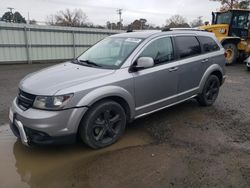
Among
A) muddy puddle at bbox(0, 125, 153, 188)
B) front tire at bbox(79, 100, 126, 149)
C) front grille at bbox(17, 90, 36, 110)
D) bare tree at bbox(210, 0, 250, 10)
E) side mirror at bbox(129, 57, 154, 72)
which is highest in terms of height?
bare tree at bbox(210, 0, 250, 10)

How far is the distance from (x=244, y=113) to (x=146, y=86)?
2.64m

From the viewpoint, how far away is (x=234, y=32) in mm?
13125

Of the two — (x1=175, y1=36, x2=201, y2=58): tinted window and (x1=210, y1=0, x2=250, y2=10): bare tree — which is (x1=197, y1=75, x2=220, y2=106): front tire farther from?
(x1=210, y1=0, x2=250, y2=10): bare tree

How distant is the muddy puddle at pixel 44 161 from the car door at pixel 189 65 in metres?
1.34

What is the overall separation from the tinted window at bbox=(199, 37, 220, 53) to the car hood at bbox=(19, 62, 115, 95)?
259 cm

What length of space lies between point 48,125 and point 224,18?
1341cm

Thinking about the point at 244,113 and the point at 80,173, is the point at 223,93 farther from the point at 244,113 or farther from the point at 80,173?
the point at 80,173

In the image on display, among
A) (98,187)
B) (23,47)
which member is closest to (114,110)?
(98,187)

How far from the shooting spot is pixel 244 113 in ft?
16.7

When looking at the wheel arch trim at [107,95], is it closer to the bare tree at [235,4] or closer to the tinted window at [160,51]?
the tinted window at [160,51]

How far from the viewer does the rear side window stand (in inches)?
201

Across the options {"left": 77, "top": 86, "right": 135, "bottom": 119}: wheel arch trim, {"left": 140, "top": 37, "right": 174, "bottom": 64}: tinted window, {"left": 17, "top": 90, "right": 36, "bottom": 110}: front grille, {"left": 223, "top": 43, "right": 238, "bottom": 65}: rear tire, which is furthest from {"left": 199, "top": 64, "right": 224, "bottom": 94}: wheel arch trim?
A: {"left": 223, "top": 43, "right": 238, "bottom": 65}: rear tire

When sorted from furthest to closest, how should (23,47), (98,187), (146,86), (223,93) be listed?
(23,47) → (223,93) → (146,86) → (98,187)

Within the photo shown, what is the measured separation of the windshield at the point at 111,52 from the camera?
3.82 m
